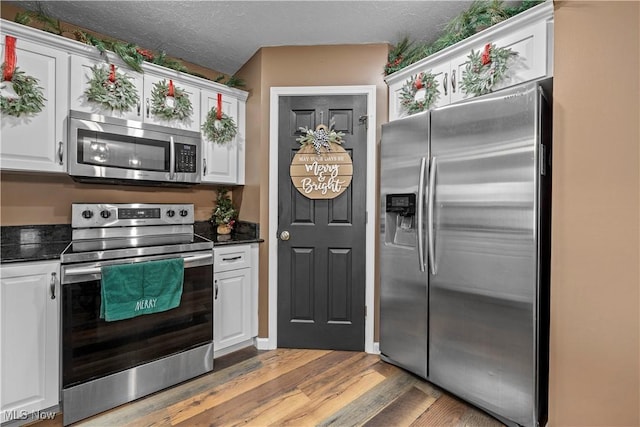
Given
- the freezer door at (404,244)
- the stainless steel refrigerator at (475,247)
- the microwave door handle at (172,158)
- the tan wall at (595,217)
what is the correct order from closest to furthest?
1. the tan wall at (595,217)
2. the stainless steel refrigerator at (475,247)
3. the freezer door at (404,244)
4. the microwave door handle at (172,158)

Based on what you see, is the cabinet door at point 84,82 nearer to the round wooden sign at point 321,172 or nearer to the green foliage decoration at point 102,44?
the green foliage decoration at point 102,44

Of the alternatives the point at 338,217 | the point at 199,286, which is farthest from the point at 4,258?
the point at 338,217

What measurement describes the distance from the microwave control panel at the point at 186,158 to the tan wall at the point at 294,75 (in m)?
0.51

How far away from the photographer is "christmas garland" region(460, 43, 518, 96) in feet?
5.69

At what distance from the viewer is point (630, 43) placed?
1.25 m

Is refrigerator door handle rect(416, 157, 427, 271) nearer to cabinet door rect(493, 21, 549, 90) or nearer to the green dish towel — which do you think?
cabinet door rect(493, 21, 549, 90)

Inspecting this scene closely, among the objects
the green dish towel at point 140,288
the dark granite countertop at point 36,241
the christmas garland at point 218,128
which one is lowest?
the green dish towel at point 140,288

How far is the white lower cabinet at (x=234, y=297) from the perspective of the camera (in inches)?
93.8

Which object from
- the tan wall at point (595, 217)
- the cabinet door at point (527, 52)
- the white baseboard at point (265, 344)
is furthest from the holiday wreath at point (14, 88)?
the tan wall at point (595, 217)

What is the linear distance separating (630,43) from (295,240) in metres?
2.21

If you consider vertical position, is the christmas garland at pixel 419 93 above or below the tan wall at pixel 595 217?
above

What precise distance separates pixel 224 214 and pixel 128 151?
3.15 feet

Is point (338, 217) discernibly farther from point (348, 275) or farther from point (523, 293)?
point (523, 293)

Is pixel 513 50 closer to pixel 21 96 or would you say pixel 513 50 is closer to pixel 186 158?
pixel 186 158
